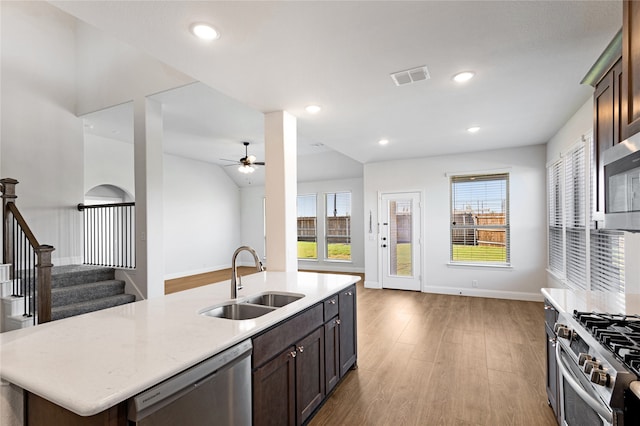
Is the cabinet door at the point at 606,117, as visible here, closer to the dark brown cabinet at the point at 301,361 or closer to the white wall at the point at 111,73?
the dark brown cabinet at the point at 301,361

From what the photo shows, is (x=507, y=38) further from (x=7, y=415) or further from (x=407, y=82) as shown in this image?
(x=7, y=415)

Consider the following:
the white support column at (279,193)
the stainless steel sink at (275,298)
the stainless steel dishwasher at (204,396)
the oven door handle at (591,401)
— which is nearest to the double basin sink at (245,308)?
the stainless steel sink at (275,298)

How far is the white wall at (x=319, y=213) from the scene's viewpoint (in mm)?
8641

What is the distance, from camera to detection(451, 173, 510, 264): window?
5.63 metres

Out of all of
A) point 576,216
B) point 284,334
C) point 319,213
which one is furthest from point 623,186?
point 319,213

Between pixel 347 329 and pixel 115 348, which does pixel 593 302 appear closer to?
pixel 347 329

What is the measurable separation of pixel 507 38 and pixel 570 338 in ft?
6.11

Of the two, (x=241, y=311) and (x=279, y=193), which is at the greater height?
(x=279, y=193)

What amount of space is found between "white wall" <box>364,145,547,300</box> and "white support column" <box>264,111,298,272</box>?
3.42 meters

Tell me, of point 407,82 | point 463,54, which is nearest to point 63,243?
point 407,82

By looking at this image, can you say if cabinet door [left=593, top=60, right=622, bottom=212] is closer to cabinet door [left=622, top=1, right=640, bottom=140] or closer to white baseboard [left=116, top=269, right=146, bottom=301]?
cabinet door [left=622, top=1, right=640, bottom=140]

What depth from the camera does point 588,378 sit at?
50.9 inches

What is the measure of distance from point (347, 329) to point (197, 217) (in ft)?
22.8

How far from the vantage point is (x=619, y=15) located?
185cm
